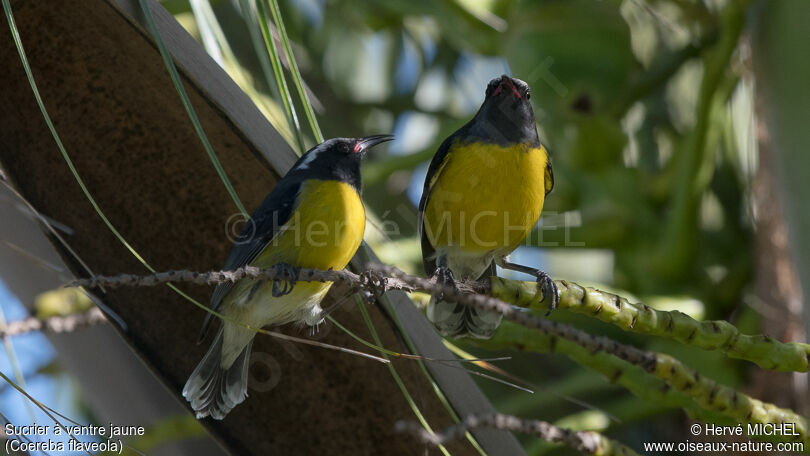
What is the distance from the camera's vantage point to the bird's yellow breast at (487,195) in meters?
2.56

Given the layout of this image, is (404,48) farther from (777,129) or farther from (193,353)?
(193,353)

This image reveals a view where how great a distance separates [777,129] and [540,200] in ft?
2.25

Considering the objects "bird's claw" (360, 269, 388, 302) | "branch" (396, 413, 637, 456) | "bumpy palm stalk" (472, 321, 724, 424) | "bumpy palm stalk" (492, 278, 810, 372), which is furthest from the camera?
"bumpy palm stalk" (472, 321, 724, 424)

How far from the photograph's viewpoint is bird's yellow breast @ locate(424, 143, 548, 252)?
8.39 ft

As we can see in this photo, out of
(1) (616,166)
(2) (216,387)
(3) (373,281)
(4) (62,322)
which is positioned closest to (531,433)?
(3) (373,281)

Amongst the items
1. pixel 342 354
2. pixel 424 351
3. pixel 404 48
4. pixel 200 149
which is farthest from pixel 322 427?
pixel 404 48

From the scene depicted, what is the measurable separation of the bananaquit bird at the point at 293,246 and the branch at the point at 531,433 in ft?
2.80

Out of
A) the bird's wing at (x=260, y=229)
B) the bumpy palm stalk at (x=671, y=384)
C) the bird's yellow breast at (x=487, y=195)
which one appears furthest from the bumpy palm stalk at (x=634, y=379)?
the bird's yellow breast at (x=487, y=195)

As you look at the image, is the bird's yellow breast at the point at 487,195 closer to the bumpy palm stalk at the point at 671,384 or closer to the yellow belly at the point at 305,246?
the yellow belly at the point at 305,246

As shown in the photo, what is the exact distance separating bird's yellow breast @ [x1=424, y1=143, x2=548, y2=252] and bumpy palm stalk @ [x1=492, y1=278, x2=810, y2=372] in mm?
1169

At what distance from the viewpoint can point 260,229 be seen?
7.01ft

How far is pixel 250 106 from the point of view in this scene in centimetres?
159

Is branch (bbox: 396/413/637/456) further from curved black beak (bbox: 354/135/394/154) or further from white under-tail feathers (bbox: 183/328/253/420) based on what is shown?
curved black beak (bbox: 354/135/394/154)

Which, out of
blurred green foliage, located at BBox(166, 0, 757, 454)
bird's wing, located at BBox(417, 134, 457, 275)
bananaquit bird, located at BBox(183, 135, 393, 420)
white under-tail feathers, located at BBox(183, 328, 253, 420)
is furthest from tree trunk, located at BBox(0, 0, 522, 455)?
bird's wing, located at BBox(417, 134, 457, 275)
